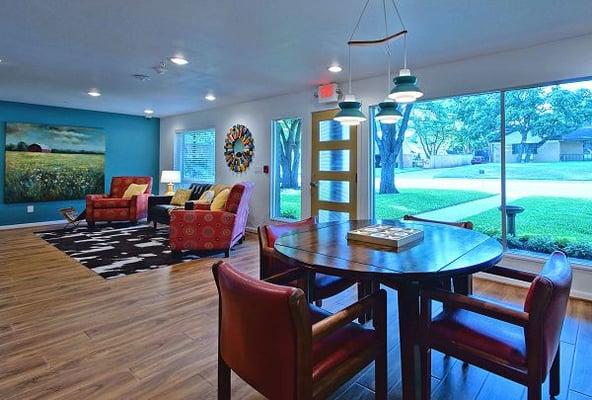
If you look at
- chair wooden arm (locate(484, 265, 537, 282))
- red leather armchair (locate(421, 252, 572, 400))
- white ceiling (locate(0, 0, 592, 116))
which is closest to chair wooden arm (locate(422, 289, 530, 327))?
red leather armchair (locate(421, 252, 572, 400))

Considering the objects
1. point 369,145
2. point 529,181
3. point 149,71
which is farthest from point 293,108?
point 529,181

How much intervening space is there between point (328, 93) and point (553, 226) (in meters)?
3.09

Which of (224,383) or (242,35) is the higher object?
(242,35)

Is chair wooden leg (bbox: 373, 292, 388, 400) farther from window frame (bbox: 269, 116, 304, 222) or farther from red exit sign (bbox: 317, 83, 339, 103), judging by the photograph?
window frame (bbox: 269, 116, 304, 222)

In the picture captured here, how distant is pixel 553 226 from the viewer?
3.59 meters

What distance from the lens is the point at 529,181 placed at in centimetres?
361

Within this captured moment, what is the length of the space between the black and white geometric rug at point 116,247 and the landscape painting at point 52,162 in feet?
3.79

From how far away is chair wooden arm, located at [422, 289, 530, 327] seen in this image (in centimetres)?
131

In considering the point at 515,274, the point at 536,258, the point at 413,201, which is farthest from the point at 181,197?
the point at 515,274

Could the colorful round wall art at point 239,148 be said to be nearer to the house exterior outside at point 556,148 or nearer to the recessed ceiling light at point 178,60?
the recessed ceiling light at point 178,60

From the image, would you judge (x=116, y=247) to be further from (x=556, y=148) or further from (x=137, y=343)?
(x=556, y=148)

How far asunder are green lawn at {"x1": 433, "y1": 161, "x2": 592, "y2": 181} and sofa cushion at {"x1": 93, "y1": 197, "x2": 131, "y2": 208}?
18.9ft

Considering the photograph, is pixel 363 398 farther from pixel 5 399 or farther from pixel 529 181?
pixel 529 181

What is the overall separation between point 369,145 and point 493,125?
4.71 feet
